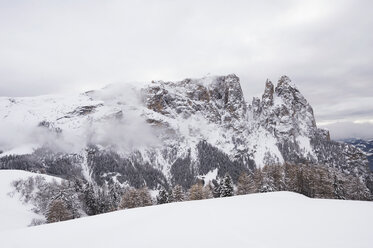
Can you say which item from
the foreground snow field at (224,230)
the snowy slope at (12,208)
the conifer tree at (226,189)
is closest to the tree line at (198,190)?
the conifer tree at (226,189)

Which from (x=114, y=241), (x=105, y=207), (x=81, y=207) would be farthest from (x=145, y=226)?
(x=81, y=207)

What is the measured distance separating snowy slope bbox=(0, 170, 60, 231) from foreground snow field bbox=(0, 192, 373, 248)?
1658 inches

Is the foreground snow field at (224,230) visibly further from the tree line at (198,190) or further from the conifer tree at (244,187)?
the conifer tree at (244,187)

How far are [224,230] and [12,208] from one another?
60233 mm

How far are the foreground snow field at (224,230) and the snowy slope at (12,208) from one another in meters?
42.1

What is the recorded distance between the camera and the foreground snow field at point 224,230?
6.80 metres

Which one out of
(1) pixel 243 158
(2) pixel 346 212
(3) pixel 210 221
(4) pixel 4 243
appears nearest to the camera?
(4) pixel 4 243

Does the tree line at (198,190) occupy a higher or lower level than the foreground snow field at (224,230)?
lower

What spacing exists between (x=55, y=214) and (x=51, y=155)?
157317 mm

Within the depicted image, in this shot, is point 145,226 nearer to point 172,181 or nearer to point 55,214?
point 55,214

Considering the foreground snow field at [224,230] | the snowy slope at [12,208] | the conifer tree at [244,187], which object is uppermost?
the foreground snow field at [224,230]

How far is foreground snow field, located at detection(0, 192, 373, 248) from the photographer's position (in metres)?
6.80

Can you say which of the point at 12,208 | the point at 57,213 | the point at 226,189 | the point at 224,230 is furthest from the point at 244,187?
the point at 12,208

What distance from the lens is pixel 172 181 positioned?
527 ft
